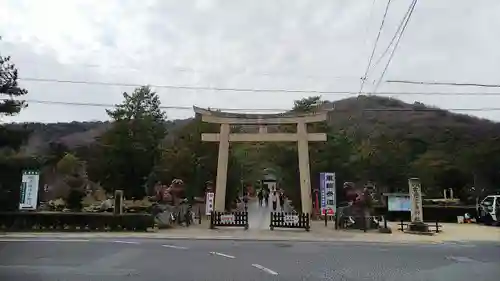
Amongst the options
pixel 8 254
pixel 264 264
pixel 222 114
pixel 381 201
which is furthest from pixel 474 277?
pixel 381 201

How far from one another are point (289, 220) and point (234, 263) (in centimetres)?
1057

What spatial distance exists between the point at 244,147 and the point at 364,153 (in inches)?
802

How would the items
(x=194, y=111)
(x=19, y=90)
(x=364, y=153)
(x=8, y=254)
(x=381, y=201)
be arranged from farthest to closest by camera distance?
(x=364, y=153), (x=381, y=201), (x=194, y=111), (x=19, y=90), (x=8, y=254)

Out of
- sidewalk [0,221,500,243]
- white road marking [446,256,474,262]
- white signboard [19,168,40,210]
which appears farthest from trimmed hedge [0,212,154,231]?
white road marking [446,256,474,262]

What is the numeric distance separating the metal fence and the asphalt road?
6.47m

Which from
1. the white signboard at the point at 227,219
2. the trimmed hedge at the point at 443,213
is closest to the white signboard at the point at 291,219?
the white signboard at the point at 227,219

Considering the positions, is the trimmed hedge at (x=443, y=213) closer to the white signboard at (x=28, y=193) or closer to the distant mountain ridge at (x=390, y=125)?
the white signboard at (x=28, y=193)

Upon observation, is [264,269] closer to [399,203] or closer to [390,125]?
[399,203]

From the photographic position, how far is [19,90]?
778 inches

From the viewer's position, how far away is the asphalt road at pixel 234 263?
7844 millimetres

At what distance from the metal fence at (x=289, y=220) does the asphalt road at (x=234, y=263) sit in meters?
6.47

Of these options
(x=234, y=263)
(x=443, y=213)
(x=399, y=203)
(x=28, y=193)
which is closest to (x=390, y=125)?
(x=443, y=213)

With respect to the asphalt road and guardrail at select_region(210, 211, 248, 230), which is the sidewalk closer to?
guardrail at select_region(210, 211, 248, 230)

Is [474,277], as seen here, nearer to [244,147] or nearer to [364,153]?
[364,153]
